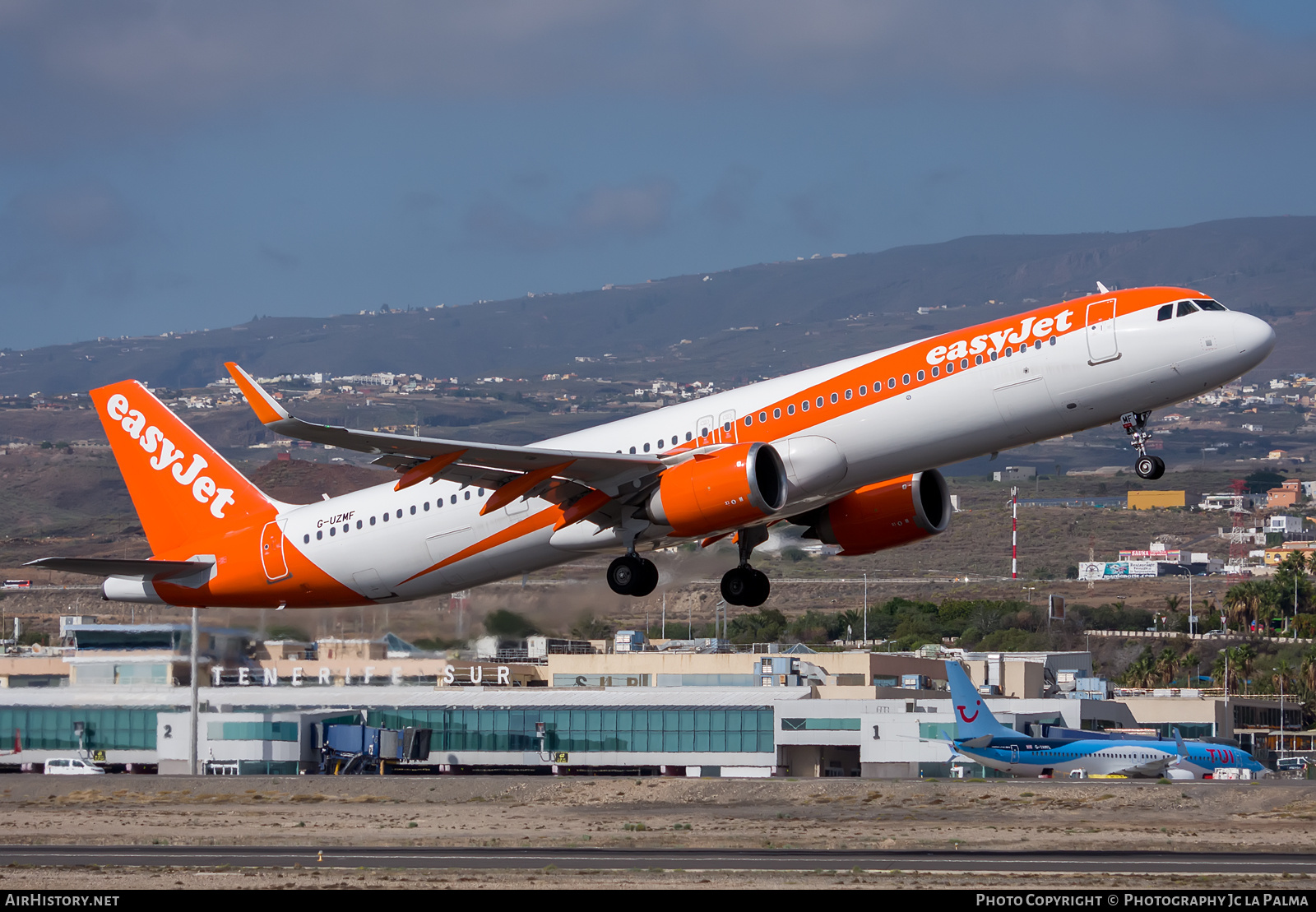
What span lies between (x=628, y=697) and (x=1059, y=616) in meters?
72.9

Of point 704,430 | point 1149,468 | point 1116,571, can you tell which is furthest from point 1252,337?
point 1116,571

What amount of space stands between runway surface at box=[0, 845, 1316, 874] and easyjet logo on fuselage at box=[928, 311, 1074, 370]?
11051mm

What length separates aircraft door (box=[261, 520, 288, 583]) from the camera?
42.4 metres

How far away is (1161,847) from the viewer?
3953 cm

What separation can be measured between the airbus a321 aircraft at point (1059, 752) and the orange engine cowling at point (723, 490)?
32.0 m

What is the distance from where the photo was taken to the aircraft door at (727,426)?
123 feet

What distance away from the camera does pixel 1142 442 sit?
35469mm

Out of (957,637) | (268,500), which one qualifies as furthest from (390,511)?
(957,637)

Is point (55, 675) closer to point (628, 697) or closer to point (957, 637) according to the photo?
point (628, 697)

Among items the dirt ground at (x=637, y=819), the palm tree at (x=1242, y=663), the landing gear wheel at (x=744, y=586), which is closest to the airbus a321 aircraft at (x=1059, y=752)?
the dirt ground at (x=637, y=819)

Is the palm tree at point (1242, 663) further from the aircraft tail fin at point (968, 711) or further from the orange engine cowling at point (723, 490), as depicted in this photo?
the orange engine cowling at point (723, 490)

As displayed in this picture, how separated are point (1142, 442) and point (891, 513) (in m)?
7.30

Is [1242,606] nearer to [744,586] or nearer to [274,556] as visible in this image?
[744,586]

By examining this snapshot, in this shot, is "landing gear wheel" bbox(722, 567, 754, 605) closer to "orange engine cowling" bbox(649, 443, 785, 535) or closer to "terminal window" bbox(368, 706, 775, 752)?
"orange engine cowling" bbox(649, 443, 785, 535)
